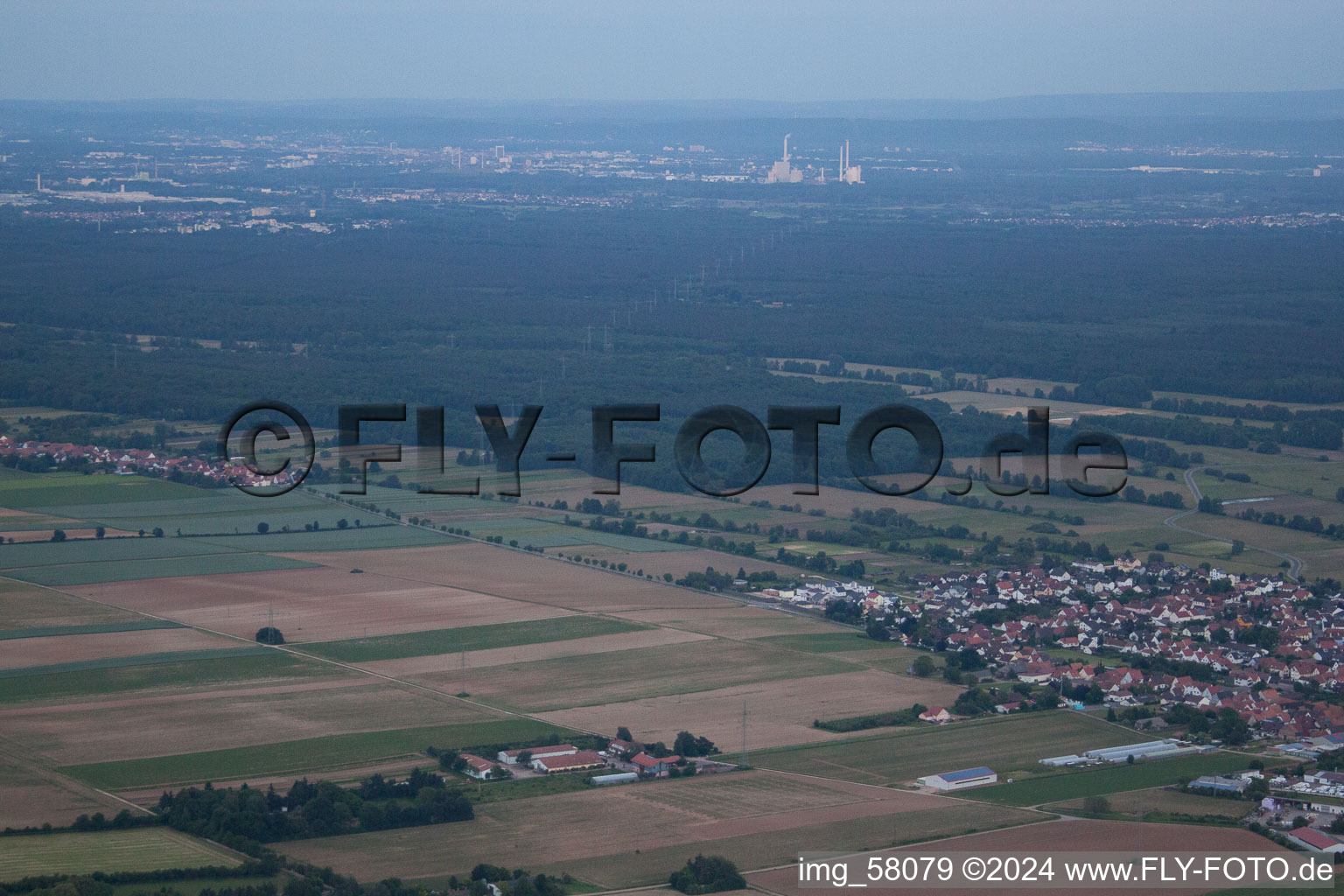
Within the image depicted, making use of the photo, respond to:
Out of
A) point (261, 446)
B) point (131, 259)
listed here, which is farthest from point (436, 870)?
point (131, 259)

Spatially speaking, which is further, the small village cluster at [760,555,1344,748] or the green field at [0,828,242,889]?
the small village cluster at [760,555,1344,748]

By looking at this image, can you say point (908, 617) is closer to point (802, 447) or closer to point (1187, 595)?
point (1187, 595)

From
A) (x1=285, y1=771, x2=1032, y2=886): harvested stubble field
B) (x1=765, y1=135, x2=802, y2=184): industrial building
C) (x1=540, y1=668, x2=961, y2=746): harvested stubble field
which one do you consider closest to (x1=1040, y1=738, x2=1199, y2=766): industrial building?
(x1=285, y1=771, x2=1032, y2=886): harvested stubble field

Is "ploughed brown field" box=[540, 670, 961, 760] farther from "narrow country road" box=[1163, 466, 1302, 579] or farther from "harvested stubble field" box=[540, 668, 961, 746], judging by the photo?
"narrow country road" box=[1163, 466, 1302, 579]

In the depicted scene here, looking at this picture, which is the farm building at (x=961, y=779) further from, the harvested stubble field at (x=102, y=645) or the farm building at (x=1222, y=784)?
the harvested stubble field at (x=102, y=645)

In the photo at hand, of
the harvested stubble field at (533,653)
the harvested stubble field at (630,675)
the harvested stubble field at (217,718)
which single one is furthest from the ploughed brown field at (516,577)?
the harvested stubble field at (217,718)
